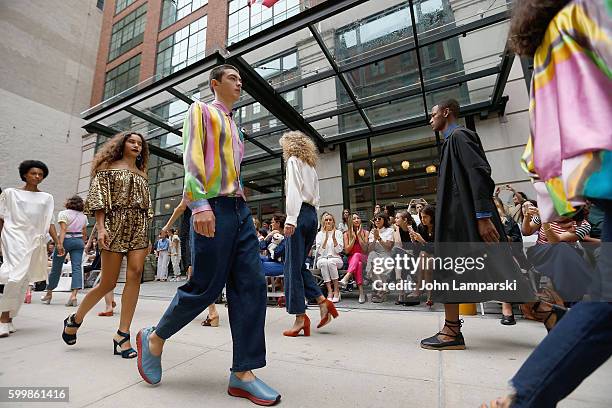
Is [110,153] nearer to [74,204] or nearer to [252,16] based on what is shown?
[74,204]

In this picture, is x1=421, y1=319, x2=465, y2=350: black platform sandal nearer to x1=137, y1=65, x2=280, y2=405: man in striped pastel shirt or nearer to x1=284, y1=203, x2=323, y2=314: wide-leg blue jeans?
x1=284, y1=203, x2=323, y2=314: wide-leg blue jeans

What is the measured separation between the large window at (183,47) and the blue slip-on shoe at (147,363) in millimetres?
14587

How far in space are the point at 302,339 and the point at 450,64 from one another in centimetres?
658

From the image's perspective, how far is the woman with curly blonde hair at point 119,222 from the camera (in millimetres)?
2469

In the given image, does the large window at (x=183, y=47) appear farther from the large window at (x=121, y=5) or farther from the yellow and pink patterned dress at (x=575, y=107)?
the yellow and pink patterned dress at (x=575, y=107)

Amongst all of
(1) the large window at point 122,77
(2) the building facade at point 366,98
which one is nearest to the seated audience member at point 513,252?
(2) the building facade at point 366,98

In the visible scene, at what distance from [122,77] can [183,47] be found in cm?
498

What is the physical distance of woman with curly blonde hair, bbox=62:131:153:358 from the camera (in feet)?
8.10

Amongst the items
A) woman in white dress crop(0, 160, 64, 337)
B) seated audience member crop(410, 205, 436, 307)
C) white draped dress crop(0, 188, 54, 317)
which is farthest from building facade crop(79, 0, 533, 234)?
white draped dress crop(0, 188, 54, 317)

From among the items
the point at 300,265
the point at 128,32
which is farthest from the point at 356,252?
the point at 128,32

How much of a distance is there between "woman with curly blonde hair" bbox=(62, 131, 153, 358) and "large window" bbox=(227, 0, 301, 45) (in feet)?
30.3

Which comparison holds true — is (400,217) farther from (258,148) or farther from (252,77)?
(258,148)

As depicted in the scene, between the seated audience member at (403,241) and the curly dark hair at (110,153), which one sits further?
the seated audience member at (403,241)

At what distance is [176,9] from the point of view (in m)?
15.9
